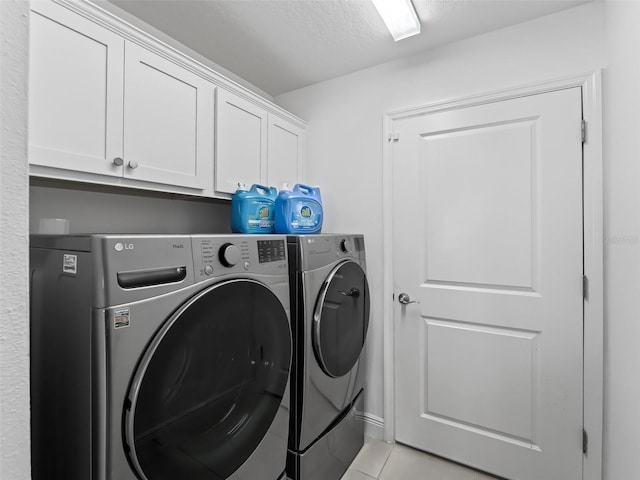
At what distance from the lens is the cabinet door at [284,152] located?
1.94 meters

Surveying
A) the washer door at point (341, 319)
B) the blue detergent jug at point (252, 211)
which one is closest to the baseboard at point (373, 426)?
the washer door at point (341, 319)

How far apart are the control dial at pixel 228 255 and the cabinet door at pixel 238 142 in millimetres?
679

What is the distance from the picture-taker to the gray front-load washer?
0.73 metres

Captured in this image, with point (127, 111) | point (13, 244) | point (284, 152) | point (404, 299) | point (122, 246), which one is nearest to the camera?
point (13, 244)

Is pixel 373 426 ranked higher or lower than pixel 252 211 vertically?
lower

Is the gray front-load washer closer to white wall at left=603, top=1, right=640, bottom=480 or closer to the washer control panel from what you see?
the washer control panel

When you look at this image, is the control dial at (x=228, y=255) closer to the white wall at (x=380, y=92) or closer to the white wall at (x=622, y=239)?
the white wall at (x=380, y=92)

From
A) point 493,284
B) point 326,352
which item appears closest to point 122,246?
point 326,352

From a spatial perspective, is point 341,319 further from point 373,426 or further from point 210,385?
point 373,426

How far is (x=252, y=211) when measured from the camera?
5.49 feet

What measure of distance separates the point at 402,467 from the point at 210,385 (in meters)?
1.43

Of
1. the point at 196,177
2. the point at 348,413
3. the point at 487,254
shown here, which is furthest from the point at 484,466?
the point at 196,177

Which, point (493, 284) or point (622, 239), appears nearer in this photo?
point (622, 239)

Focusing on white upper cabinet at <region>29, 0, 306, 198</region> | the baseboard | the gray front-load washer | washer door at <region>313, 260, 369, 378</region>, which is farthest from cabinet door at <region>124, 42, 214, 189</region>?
the baseboard
